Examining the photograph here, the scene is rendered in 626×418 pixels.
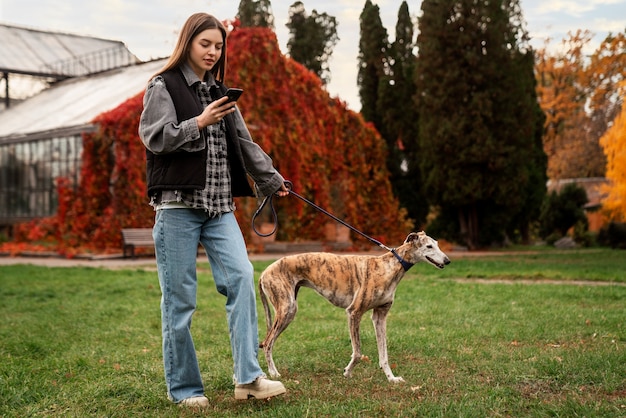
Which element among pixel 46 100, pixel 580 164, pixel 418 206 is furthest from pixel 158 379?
pixel 580 164

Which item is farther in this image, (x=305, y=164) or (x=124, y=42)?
(x=124, y=42)

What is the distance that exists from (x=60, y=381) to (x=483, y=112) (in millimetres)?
17782

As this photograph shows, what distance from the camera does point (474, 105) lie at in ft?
69.2

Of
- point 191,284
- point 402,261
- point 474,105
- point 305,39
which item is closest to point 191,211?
point 191,284

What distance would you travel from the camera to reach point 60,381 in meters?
5.14

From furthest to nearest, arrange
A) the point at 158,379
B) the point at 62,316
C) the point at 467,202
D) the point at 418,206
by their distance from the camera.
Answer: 1. the point at 418,206
2. the point at 467,202
3. the point at 62,316
4. the point at 158,379

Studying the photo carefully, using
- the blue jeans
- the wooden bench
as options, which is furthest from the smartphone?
the wooden bench

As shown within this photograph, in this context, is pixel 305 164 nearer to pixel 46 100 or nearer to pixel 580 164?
pixel 46 100

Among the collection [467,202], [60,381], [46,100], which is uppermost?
[46,100]

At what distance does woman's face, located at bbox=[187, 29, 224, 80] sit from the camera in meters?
4.12

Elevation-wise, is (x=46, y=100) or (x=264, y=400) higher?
(x=46, y=100)

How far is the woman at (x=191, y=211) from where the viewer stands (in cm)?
406

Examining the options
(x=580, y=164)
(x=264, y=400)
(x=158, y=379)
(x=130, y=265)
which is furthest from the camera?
(x=580, y=164)

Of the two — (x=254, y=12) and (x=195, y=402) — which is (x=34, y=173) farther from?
(x=195, y=402)
